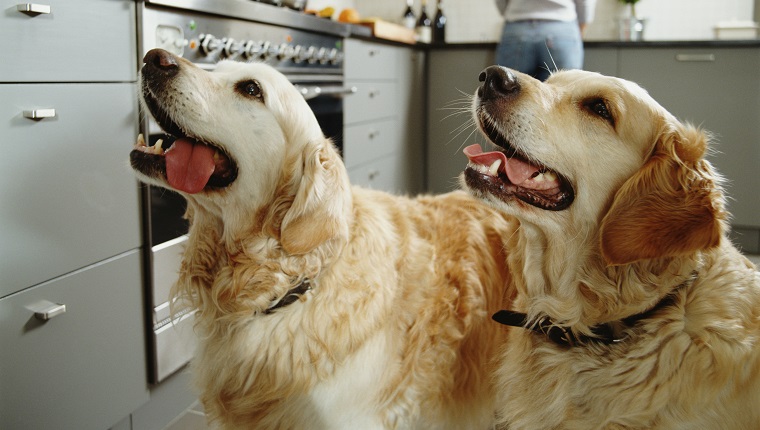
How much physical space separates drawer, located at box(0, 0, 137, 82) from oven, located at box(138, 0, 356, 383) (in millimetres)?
58

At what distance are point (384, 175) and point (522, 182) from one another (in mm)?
2730

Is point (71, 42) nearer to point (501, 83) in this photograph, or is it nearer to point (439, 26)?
point (501, 83)

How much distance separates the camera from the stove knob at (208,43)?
1995 millimetres

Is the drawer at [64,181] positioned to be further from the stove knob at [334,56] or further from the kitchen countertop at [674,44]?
the kitchen countertop at [674,44]

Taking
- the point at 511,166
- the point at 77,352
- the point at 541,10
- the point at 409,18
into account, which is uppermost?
the point at 409,18

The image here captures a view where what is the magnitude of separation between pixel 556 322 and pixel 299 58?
5.88ft

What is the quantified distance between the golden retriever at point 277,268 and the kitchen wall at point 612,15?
3064 millimetres

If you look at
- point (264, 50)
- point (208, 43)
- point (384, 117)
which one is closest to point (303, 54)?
point (264, 50)

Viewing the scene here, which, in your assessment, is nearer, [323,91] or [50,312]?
[50,312]

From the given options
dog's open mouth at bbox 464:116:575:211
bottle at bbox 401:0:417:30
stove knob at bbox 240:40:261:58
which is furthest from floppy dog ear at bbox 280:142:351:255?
bottle at bbox 401:0:417:30

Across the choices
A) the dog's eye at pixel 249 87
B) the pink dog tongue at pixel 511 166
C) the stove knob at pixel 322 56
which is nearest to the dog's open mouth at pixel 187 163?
the dog's eye at pixel 249 87

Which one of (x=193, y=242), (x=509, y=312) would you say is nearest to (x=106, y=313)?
(x=193, y=242)

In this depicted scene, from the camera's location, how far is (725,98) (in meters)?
3.69

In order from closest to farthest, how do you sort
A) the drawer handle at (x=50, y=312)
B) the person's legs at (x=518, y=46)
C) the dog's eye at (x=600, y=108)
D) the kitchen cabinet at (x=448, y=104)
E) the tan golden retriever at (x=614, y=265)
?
the tan golden retriever at (x=614, y=265) → the dog's eye at (x=600, y=108) → the drawer handle at (x=50, y=312) → the person's legs at (x=518, y=46) → the kitchen cabinet at (x=448, y=104)
